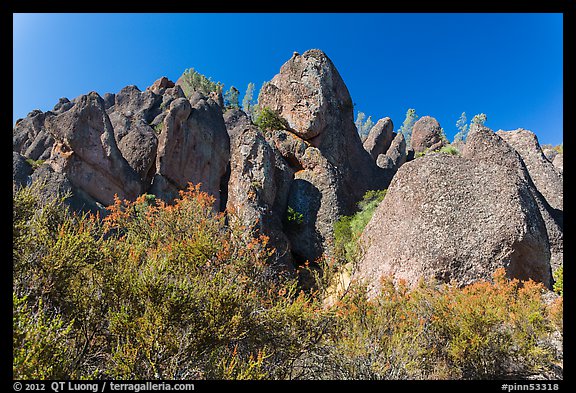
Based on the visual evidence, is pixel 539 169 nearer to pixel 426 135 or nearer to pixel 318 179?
pixel 318 179

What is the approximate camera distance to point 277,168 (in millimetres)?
19062

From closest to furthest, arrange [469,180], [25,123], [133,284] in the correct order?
[133,284] → [469,180] → [25,123]

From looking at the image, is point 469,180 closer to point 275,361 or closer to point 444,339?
point 444,339

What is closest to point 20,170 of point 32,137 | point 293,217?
point 293,217

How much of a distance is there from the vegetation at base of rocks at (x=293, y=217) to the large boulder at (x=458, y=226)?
A: 5.61 m

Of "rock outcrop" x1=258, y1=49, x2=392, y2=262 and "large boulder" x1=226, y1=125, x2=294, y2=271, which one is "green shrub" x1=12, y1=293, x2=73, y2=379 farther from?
"rock outcrop" x1=258, y1=49, x2=392, y2=262

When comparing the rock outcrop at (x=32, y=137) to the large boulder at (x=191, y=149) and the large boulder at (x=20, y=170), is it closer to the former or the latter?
the large boulder at (x=20, y=170)

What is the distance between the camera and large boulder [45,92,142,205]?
16.6 meters

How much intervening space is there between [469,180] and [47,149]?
3262cm

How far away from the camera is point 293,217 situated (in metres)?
18.3

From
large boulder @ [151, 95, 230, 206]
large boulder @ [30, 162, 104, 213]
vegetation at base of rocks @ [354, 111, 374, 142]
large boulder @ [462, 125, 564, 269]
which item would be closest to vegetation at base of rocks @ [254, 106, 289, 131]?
large boulder @ [151, 95, 230, 206]
